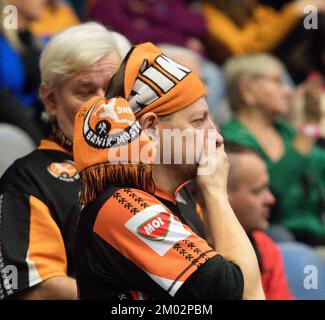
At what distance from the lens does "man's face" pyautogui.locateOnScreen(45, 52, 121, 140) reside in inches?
118

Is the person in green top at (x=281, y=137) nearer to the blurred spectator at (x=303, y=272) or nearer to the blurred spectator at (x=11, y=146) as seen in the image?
the blurred spectator at (x=303, y=272)

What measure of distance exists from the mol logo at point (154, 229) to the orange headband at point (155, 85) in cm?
34

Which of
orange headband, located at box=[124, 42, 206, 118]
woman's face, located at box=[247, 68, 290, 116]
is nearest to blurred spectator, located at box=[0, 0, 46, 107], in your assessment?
woman's face, located at box=[247, 68, 290, 116]

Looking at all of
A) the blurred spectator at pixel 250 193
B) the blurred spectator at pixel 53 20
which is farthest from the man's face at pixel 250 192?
the blurred spectator at pixel 53 20

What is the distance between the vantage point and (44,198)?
2.86 m

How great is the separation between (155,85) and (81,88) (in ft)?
2.09

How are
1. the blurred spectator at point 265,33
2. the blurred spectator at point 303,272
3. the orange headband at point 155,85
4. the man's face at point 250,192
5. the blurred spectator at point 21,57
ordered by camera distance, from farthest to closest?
1. the blurred spectator at point 265,33
2. the blurred spectator at point 21,57
3. the man's face at point 250,192
4. the blurred spectator at point 303,272
5. the orange headband at point 155,85

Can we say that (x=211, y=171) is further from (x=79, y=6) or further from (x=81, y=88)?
(x=79, y=6)

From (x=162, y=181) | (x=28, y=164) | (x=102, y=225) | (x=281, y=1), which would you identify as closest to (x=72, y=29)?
(x=28, y=164)

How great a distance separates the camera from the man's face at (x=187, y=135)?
2.48 metres

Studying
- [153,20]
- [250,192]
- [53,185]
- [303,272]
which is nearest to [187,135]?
[53,185]
